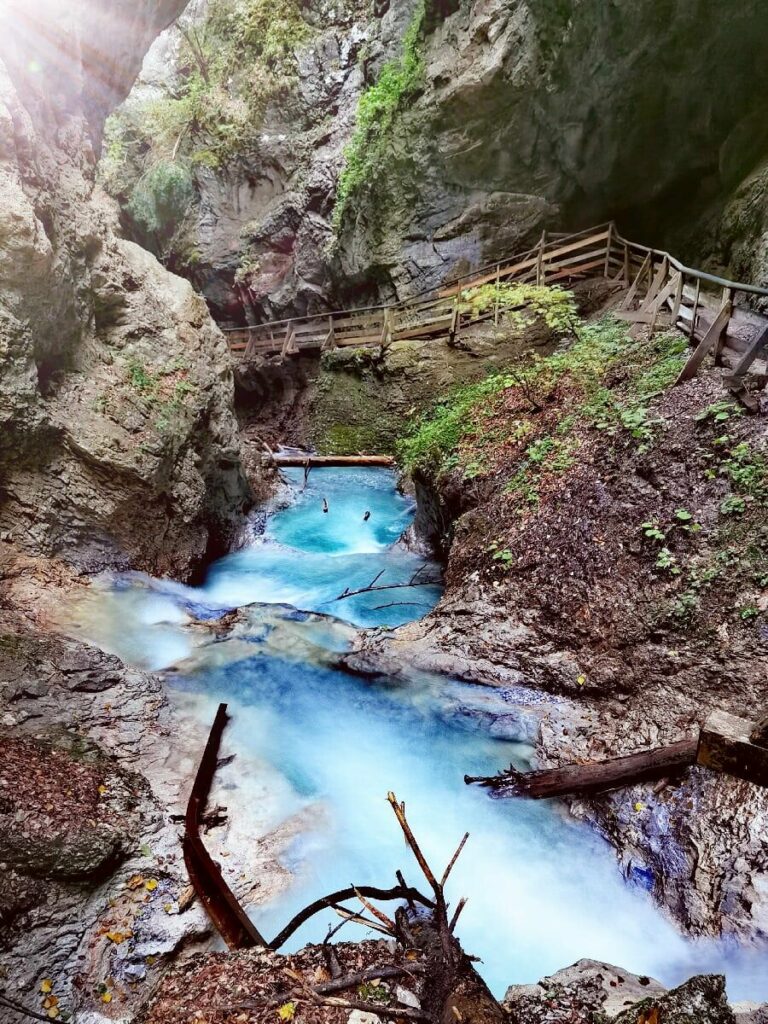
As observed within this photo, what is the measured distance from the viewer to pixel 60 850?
349cm

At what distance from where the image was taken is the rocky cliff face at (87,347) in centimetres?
695

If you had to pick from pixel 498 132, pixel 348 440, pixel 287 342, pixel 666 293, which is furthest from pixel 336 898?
pixel 287 342

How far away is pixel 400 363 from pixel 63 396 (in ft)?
30.2

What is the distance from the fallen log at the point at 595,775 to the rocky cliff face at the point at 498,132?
1026 cm

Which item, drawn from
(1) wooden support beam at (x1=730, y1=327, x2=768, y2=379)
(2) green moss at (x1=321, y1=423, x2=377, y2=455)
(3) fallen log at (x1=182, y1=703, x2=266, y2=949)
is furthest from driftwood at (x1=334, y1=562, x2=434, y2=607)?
(2) green moss at (x1=321, y1=423, x2=377, y2=455)

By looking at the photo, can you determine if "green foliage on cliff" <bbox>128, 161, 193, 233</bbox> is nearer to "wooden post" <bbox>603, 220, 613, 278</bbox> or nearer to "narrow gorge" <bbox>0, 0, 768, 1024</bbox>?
"narrow gorge" <bbox>0, 0, 768, 1024</bbox>

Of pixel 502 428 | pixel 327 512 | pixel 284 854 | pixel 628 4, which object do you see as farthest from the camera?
pixel 327 512

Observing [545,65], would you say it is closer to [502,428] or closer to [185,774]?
[502,428]

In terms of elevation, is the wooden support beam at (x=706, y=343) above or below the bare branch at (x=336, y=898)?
above

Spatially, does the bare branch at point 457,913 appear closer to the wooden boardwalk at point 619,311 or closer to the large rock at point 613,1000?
the large rock at point 613,1000

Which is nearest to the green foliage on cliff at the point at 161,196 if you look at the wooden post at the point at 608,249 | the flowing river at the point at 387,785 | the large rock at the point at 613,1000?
the wooden post at the point at 608,249

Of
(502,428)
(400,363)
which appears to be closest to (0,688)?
(502,428)

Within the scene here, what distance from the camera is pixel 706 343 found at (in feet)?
22.3

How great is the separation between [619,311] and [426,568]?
268 inches
